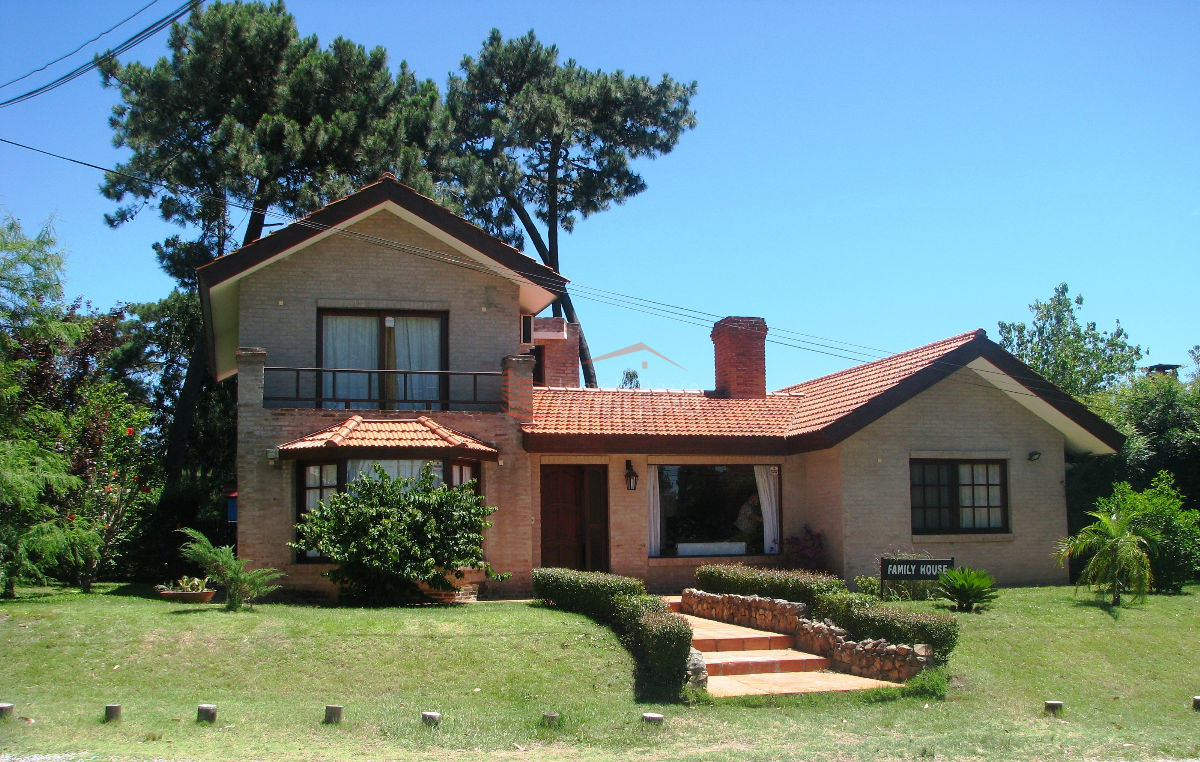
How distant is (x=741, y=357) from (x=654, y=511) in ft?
15.4

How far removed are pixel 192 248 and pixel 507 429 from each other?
608 inches

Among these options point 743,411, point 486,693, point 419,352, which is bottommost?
point 486,693

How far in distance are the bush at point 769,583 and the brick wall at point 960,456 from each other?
278 centimetres

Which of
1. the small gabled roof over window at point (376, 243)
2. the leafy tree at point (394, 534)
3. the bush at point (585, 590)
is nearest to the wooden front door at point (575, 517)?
the bush at point (585, 590)

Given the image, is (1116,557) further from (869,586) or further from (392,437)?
(392,437)

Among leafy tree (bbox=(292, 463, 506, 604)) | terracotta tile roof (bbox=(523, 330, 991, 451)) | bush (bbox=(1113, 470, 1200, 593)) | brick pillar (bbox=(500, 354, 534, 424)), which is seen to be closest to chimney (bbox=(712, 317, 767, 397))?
terracotta tile roof (bbox=(523, 330, 991, 451))

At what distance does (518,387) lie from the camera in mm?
19016

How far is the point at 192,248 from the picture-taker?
97.9 feet

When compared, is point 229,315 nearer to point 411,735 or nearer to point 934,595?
point 411,735

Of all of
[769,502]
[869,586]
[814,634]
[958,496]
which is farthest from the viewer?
[769,502]

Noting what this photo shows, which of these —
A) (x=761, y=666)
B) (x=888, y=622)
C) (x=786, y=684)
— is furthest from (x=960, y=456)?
(x=786, y=684)

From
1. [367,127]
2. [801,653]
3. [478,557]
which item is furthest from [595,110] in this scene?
[801,653]

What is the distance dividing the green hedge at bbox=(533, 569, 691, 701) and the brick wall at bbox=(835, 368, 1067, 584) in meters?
5.87

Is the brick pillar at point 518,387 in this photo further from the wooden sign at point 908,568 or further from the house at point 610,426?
the wooden sign at point 908,568
